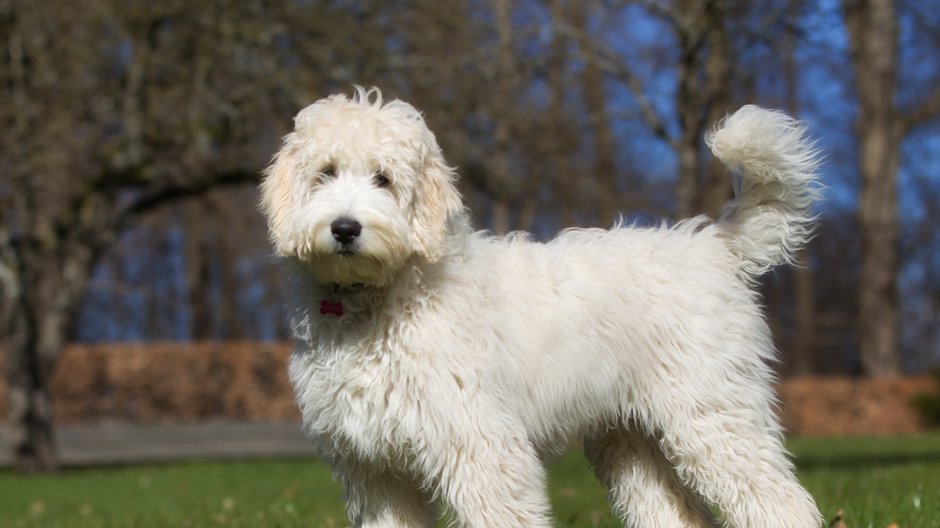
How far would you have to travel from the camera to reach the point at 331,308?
4.38 m

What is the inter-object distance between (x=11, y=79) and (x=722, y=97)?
8.78m

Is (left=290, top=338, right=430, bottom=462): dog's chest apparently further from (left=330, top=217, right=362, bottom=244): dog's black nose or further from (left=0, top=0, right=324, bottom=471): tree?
(left=0, top=0, right=324, bottom=471): tree

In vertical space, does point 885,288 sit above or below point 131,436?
above

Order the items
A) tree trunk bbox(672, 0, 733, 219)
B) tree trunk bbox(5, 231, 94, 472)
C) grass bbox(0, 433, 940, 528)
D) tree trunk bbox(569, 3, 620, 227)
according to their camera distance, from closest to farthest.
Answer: grass bbox(0, 433, 940, 528) < tree trunk bbox(672, 0, 733, 219) < tree trunk bbox(5, 231, 94, 472) < tree trunk bbox(569, 3, 620, 227)

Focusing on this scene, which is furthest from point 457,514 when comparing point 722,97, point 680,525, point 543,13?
point 543,13

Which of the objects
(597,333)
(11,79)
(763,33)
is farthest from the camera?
(11,79)

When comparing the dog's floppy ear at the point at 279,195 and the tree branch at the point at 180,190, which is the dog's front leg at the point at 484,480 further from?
the tree branch at the point at 180,190

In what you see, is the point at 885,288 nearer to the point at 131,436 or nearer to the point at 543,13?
the point at 543,13

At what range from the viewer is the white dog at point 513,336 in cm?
418

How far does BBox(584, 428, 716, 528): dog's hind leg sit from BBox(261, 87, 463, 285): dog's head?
137 cm

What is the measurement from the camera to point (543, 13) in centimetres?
1434

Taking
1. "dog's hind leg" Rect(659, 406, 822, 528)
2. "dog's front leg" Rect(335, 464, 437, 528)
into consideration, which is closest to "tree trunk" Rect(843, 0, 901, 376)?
"dog's hind leg" Rect(659, 406, 822, 528)

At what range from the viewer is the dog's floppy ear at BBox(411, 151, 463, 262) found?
4.30 metres

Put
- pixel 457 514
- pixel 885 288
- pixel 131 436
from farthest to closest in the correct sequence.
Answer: pixel 885 288
pixel 131 436
pixel 457 514
